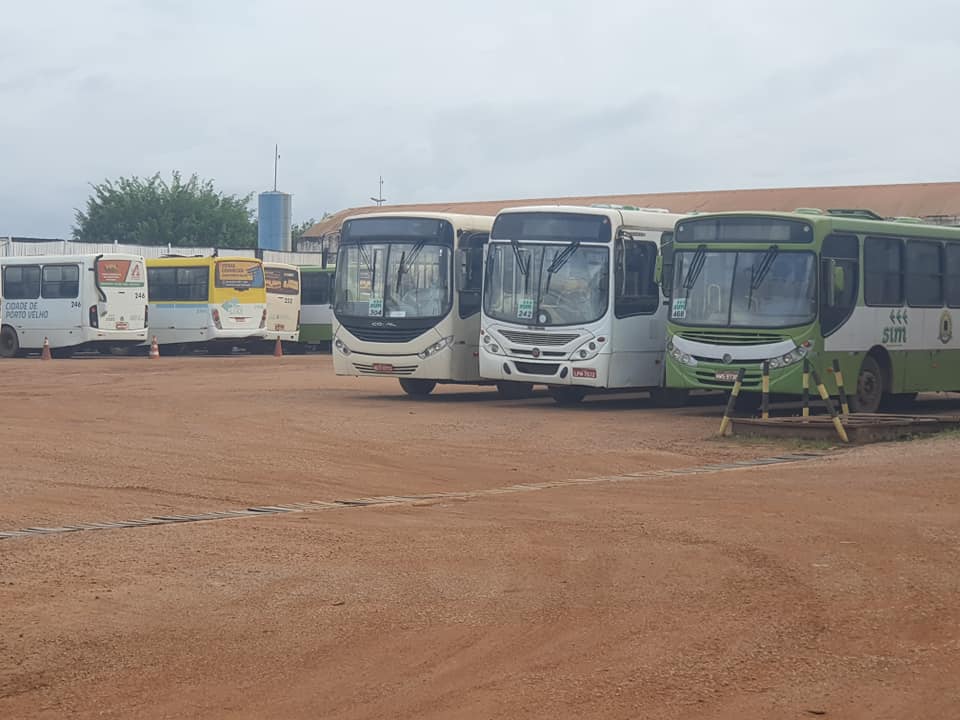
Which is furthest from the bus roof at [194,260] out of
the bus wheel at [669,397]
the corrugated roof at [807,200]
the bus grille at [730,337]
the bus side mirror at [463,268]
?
the bus grille at [730,337]

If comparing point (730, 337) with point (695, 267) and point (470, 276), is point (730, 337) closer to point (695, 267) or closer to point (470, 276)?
point (695, 267)

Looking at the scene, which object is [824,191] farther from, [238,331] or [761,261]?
[761,261]

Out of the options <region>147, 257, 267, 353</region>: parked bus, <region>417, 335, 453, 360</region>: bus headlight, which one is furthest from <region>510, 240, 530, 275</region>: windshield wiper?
<region>147, 257, 267, 353</region>: parked bus

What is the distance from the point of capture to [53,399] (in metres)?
25.0

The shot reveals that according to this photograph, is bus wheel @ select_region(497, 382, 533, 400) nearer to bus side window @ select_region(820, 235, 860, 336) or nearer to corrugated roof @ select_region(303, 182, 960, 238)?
bus side window @ select_region(820, 235, 860, 336)

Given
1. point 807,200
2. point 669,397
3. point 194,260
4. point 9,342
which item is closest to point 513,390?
point 669,397

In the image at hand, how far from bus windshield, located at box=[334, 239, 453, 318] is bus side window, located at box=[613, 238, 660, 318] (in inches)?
128

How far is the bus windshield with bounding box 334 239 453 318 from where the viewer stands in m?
25.9

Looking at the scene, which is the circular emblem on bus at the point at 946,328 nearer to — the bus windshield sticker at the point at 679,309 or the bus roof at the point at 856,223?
the bus roof at the point at 856,223

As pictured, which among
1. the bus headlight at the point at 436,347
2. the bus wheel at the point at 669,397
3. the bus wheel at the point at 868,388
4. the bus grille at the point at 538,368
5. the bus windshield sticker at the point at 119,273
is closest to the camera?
the bus wheel at the point at 868,388

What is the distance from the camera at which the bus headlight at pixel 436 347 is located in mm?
25719

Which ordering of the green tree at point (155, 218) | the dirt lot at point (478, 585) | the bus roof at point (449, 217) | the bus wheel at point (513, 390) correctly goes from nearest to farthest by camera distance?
the dirt lot at point (478, 585), the bus roof at point (449, 217), the bus wheel at point (513, 390), the green tree at point (155, 218)

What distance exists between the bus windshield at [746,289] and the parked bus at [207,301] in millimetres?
24959

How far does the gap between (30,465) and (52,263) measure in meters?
29.6
